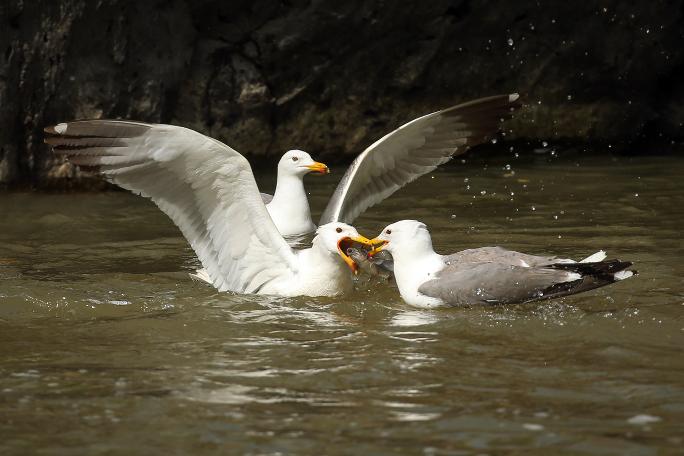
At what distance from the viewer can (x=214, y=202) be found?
721 centimetres

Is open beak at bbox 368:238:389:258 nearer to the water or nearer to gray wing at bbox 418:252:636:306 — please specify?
the water

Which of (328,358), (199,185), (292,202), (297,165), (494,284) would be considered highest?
(297,165)

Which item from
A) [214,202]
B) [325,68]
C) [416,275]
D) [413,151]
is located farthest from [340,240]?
[325,68]

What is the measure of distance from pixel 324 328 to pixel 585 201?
419 cm

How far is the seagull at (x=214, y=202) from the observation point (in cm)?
687

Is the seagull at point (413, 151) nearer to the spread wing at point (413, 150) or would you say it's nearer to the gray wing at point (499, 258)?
the spread wing at point (413, 150)

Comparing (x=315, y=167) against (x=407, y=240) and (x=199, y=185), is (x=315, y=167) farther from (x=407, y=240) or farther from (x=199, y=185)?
(x=407, y=240)

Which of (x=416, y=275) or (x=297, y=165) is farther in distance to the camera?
(x=297, y=165)

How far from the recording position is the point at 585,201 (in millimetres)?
9945

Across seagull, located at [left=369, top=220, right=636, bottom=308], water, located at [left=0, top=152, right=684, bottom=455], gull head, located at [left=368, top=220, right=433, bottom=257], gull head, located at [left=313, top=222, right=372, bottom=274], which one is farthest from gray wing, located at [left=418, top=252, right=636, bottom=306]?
gull head, located at [left=313, top=222, right=372, bottom=274]

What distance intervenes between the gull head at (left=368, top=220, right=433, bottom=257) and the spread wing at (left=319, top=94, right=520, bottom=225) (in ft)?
3.79

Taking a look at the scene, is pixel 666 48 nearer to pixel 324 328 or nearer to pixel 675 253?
pixel 675 253

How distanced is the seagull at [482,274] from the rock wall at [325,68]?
4608 mm

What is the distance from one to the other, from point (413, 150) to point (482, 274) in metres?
2.12
